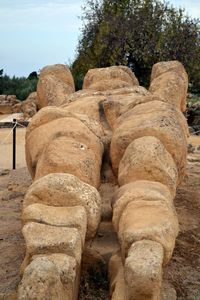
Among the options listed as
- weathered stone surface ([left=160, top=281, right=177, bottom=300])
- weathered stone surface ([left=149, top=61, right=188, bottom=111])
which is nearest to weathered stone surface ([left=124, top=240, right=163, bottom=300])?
weathered stone surface ([left=160, top=281, right=177, bottom=300])

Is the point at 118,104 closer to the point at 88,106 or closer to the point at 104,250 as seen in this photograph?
the point at 88,106

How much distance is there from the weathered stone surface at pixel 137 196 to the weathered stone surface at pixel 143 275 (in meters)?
0.65

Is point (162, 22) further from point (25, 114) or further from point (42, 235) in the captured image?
point (42, 235)

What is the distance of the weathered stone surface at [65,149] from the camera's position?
3959mm

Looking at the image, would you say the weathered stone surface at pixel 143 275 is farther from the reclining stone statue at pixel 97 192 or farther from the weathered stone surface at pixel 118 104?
the weathered stone surface at pixel 118 104

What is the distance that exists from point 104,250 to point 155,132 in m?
1.05

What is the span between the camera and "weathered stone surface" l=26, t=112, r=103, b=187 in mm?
3959

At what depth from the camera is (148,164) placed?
3.93 metres

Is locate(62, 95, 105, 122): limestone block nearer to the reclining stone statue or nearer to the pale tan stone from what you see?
the reclining stone statue

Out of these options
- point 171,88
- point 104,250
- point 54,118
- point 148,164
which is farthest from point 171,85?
point 104,250

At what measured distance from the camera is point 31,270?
8.89 feet

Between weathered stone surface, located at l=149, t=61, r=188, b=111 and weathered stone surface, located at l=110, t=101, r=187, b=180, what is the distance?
130 centimetres


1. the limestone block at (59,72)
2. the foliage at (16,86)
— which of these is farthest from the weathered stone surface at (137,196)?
the foliage at (16,86)

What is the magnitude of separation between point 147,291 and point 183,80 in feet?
13.3
